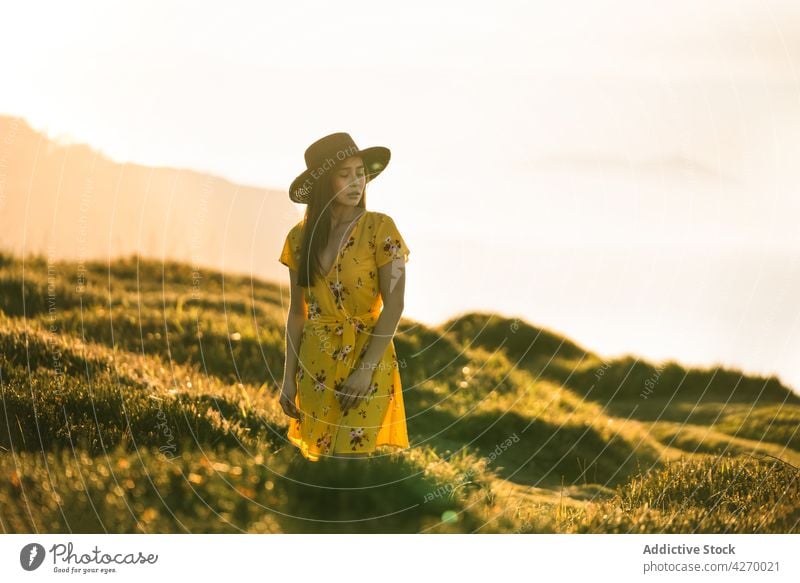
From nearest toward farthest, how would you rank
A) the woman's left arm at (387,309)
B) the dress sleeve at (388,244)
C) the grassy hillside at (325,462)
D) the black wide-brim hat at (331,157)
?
the woman's left arm at (387,309)
the dress sleeve at (388,244)
the black wide-brim hat at (331,157)
the grassy hillside at (325,462)

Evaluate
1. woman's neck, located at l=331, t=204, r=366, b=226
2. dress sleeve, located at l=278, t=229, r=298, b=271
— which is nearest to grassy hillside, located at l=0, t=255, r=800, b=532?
dress sleeve, located at l=278, t=229, r=298, b=271

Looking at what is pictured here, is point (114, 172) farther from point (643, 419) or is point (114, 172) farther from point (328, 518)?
point (643, 419)

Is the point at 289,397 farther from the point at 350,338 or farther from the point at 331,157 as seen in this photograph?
the point at 331,157

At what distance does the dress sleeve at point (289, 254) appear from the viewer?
5.99 m

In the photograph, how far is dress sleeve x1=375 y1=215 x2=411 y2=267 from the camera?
5797 millimetres

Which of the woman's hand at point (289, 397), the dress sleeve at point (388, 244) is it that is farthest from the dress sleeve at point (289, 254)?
the woman's hand at point (289, 397)

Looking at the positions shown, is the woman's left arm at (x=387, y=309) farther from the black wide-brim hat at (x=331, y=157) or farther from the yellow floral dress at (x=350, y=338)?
the black wide-brim hat at (x=331, y=157)

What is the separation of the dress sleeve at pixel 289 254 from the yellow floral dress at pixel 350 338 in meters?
0.01

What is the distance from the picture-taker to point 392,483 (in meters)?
6.64

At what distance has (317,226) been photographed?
5.86 m

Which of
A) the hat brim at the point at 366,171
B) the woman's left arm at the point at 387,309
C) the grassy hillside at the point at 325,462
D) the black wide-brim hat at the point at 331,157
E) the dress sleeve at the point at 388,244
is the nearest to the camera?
the woman's left arm at the point at 387,309

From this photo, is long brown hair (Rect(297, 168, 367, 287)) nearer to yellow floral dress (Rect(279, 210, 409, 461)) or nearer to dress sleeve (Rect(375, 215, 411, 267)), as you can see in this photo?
yellow floral dress (Rect(279, 210, 409, 461))
